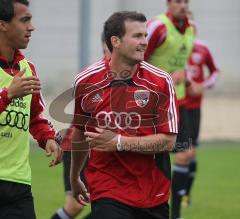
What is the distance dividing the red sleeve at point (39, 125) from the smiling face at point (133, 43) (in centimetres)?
60

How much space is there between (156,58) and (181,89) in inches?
23.6

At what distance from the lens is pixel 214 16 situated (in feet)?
61.9

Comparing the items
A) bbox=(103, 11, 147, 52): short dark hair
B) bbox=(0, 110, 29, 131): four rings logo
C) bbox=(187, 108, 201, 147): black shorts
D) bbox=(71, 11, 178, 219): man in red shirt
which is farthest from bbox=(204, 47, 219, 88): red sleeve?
bbox=(0, 110, 29, 131): four rings logo

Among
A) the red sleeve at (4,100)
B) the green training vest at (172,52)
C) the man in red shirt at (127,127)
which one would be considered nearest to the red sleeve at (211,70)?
the green training vest at (172,52)

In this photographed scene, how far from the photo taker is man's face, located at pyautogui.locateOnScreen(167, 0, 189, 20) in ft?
29.5

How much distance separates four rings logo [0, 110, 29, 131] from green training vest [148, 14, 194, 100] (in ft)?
10.7

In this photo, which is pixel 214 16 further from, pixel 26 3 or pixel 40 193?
pixel 26 3

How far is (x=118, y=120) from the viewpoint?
5.59 metres

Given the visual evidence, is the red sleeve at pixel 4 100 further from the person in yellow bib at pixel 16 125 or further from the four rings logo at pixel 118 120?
the four rings logo at pixel 118 120

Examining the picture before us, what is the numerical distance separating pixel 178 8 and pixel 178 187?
1836 mm

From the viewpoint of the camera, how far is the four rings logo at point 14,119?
544cm

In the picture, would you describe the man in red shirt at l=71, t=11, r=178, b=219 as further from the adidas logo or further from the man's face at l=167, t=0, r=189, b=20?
the man's face at l=167, t=0, r=189, b=20

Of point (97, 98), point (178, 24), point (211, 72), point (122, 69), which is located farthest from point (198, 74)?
point (97, 98)

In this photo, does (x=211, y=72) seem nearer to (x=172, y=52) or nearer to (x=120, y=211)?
(x=172, y=52)
